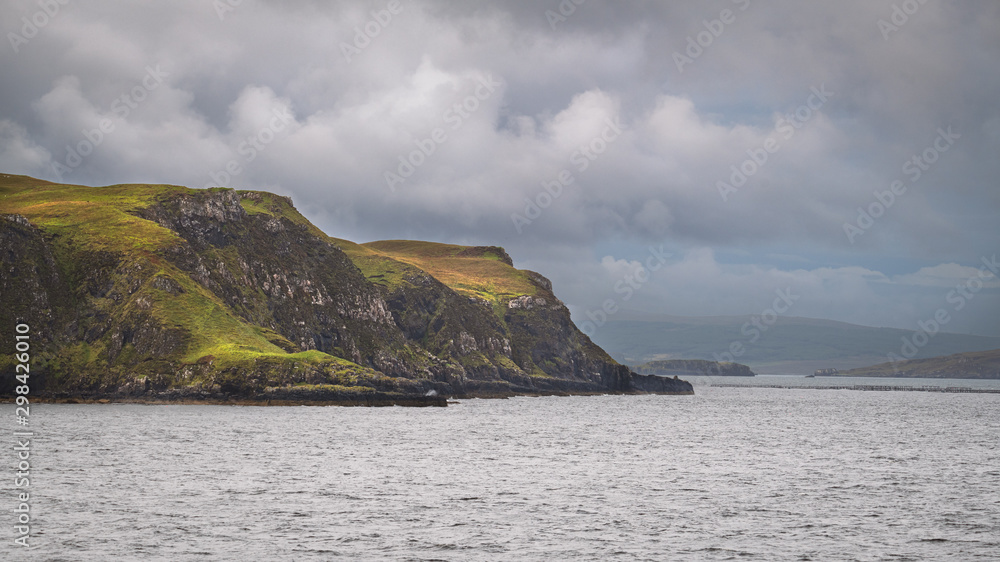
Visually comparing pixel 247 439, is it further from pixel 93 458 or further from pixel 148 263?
pixel 148 263

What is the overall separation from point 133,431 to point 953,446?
103261mm

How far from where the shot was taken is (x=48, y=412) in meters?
128

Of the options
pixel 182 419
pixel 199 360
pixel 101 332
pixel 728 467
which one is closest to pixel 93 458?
pixel 182 419

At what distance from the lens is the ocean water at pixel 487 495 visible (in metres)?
40.0

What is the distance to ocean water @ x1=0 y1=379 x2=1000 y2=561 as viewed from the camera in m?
40.0

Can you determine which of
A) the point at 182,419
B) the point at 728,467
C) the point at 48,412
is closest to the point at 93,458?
the point at 182,419

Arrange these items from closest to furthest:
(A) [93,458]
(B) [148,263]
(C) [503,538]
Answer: (C) [503,538], (A) [93,458], (B) [148,263]

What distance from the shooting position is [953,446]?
104 m

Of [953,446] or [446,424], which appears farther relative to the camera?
[446,424]

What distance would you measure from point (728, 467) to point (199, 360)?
11971cm

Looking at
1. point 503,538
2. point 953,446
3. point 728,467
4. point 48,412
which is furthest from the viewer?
point 48,412

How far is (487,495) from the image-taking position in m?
56.8

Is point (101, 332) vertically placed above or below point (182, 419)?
above

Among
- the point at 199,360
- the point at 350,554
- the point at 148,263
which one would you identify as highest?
the point at 148,263
